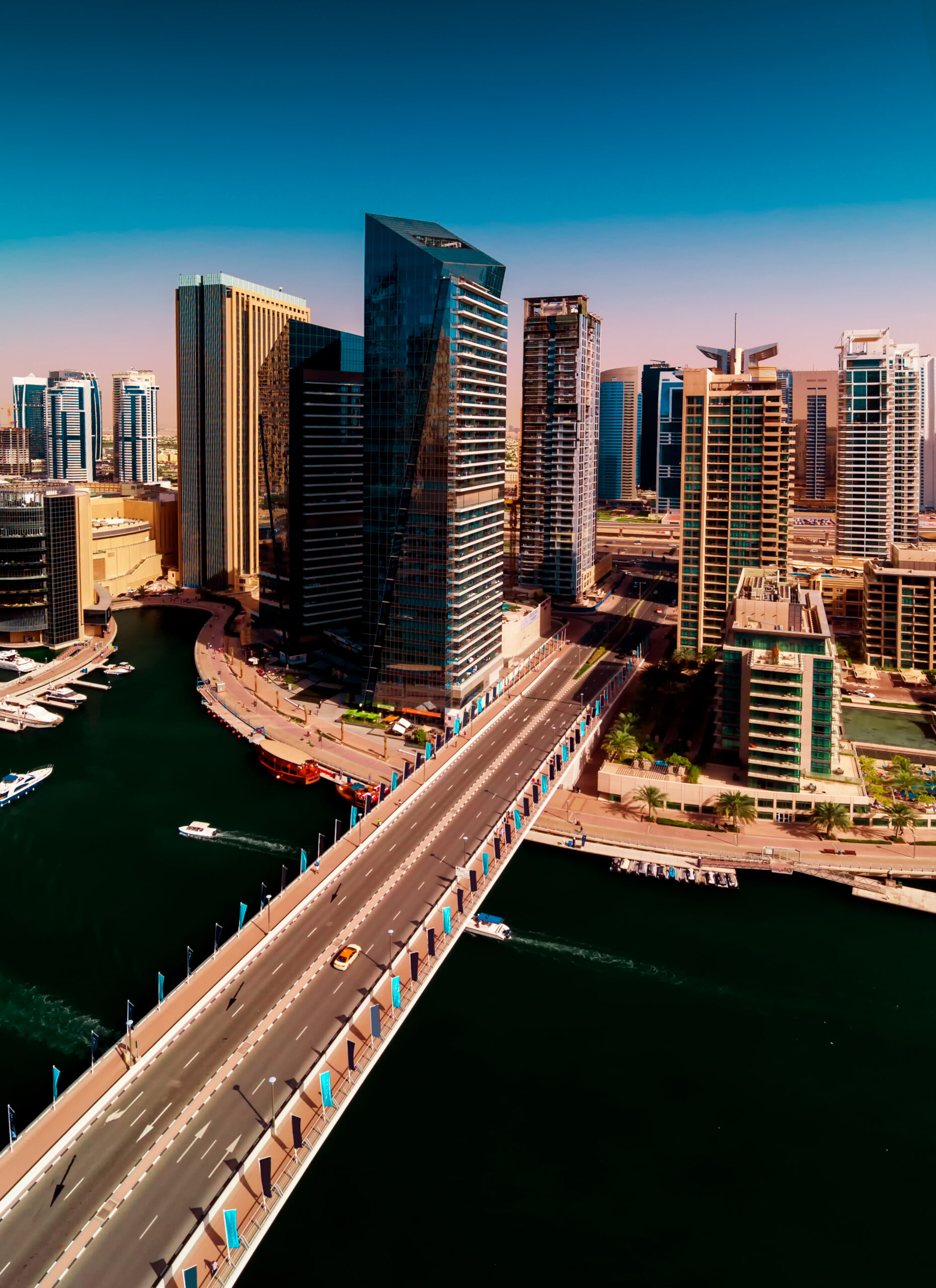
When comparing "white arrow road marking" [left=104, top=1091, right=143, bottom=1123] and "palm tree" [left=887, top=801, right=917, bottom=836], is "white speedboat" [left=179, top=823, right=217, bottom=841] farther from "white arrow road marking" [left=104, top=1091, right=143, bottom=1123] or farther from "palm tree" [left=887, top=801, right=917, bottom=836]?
"palm tree" [left=887, top=801, right=917, bottom=836]

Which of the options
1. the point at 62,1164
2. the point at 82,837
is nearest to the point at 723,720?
the point at 82,837

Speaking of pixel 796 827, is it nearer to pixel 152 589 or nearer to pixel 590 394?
pixel 590 394

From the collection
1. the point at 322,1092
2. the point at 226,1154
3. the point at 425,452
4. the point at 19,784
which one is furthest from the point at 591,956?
the point at 19,784

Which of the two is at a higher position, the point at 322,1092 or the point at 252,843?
the point at 252,843

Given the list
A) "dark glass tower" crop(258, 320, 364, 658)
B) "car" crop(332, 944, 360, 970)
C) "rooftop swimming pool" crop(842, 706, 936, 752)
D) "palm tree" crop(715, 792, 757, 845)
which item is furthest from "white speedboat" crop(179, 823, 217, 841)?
"rooftop swimming pool" crop(842, 706, 936, 752)

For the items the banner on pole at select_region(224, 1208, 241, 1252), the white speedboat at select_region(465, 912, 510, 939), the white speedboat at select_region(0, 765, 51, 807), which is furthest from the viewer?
the white speedboat at select_region(0, 765, 51, 807)

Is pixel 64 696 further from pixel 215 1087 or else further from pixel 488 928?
pixel 215 1087
